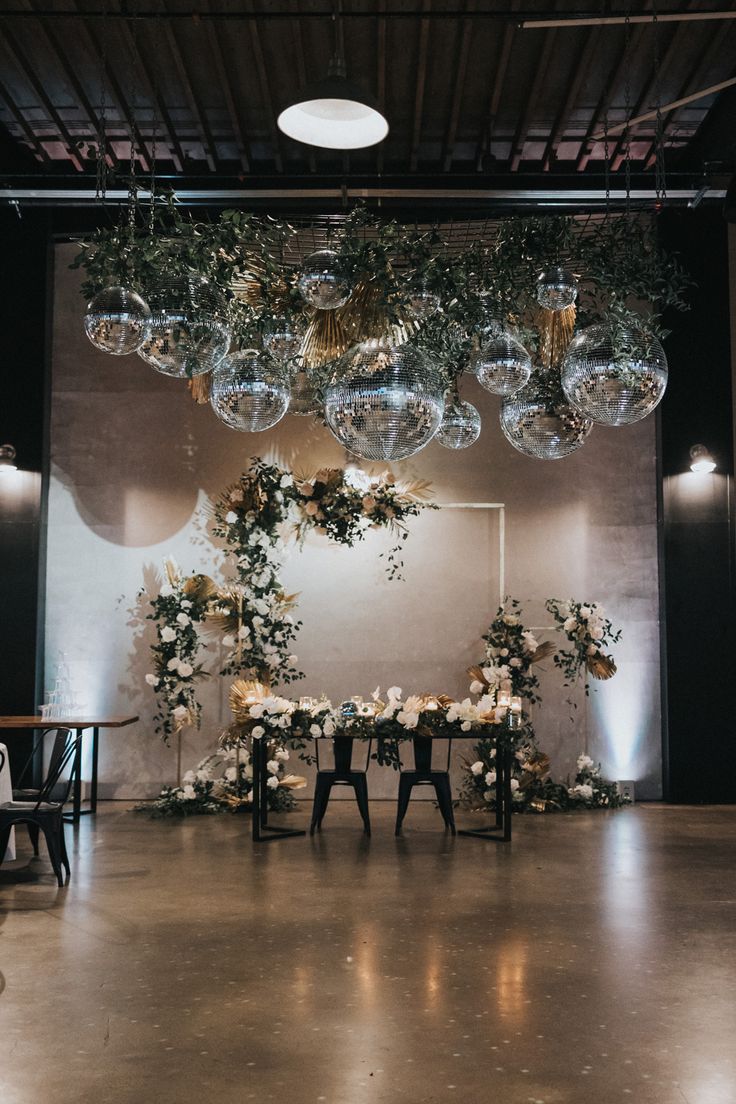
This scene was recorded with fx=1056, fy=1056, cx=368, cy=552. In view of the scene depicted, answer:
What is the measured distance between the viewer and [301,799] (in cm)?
995

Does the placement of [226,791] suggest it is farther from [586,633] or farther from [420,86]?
[420,86]

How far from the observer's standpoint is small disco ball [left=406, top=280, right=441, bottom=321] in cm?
598

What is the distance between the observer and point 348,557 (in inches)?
405

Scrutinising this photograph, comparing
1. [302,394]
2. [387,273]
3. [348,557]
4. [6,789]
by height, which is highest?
[387,273]

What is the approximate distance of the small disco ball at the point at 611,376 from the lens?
4801 mm

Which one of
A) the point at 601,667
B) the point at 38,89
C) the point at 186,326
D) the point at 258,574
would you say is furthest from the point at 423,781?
the point at 38,89

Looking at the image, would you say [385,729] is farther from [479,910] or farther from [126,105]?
[126,105]

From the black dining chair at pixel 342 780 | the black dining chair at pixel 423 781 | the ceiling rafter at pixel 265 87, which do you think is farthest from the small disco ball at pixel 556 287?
the black dining chair at pixel 342 780

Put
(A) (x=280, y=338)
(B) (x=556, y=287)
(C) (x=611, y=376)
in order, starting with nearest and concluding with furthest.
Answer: (C) (x=611, y=376) → (B) (x=556, y=287) → (A) (x=280, y=338)

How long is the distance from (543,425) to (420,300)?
3.27 ft

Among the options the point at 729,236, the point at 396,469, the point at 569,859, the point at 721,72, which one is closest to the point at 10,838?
the point at 569,859

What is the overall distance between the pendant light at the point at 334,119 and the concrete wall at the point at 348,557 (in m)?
5.48

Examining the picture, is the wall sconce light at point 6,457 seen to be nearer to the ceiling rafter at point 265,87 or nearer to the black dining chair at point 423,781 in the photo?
the ceiling rafter at point 265,87

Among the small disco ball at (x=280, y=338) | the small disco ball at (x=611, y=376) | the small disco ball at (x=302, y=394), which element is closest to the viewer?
the small disco ball at (x=611, y=376)
